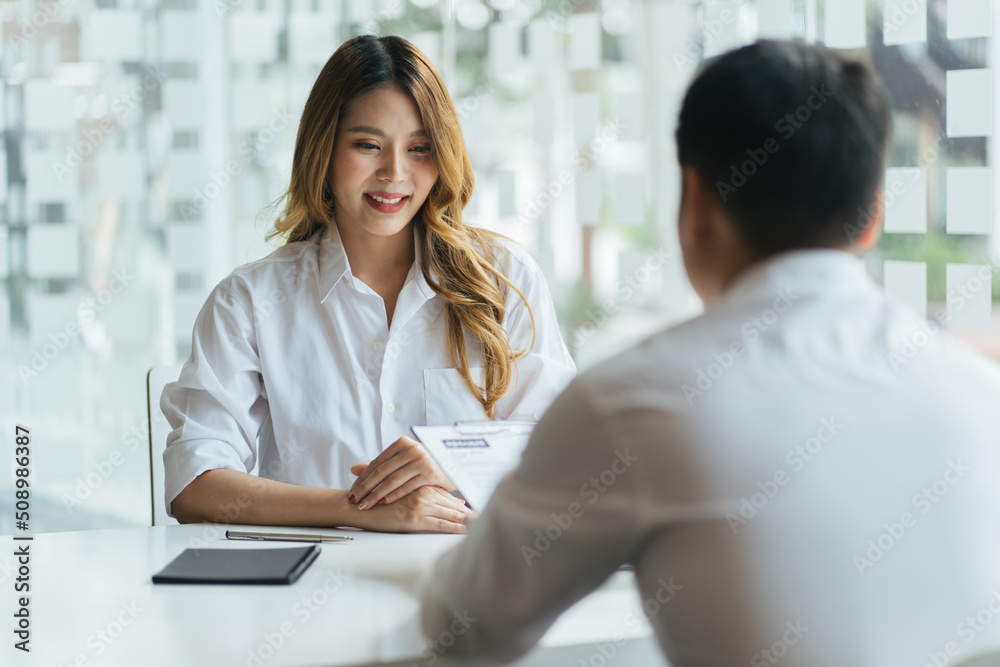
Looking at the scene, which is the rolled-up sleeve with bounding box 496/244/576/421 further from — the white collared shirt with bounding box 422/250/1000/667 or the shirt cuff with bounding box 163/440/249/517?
the white collared shirt with bounding box 422/250/1000/667

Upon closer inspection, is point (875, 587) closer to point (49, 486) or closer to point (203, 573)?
point (203, 573)

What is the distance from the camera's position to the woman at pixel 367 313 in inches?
70.4

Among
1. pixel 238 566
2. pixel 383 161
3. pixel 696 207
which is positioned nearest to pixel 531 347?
pixel 383 161

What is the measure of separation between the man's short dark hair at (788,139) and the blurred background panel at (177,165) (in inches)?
86.9

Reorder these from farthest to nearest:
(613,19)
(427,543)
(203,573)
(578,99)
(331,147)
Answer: (613,19) < (578,99) < (331,147) < (427,543) < (203,573)

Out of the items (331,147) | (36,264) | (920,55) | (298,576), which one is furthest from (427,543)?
(36,264)

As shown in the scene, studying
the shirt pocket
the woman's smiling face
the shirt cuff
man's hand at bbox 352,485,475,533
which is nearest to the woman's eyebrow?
the woman's smiling face


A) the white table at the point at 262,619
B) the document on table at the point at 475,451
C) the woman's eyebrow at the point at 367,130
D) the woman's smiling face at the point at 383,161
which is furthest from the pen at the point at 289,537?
the woman's eyebrow at the point at 367,130

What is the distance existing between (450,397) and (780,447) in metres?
1.19

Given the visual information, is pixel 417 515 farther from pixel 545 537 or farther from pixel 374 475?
pixel 545 537

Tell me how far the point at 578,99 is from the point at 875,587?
9.54 ft

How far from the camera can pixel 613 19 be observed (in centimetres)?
368

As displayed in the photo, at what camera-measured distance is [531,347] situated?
6.26ft

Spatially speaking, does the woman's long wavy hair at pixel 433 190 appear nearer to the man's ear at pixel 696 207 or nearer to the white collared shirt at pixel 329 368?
the white collared shirt at pixel 329 368
